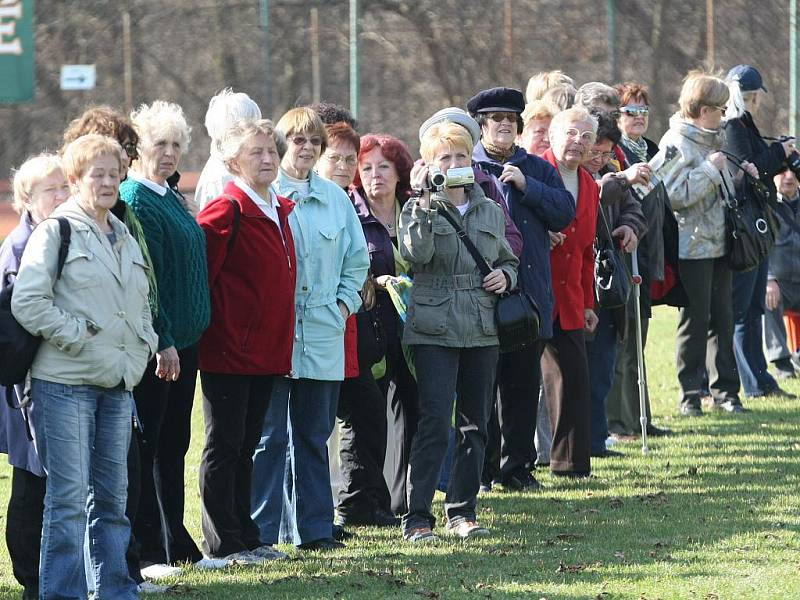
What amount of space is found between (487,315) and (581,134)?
5.42ft

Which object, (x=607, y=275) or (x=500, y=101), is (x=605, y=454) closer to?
(x=607, y=275)

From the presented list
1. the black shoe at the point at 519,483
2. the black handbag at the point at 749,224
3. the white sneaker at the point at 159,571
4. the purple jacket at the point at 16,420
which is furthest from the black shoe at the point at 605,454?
the purple jacket at the point at 16,420

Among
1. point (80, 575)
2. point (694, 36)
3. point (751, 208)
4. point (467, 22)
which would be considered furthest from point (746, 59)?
point (80, 575)

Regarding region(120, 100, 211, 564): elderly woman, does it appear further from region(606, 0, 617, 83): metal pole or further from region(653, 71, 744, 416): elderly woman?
region(606, 0, 617, 83): metal pole

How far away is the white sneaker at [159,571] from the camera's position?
18.6ft

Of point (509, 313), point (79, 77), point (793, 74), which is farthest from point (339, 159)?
point (79, 77)

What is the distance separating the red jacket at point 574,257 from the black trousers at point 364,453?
134cm

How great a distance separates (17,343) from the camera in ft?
16.0

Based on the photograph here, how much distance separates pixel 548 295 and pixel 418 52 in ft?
51.2

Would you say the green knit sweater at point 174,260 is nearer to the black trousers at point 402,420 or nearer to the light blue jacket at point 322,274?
the light blue jacket at point 322,274

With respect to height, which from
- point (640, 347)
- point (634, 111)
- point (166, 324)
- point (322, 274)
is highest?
point (634, 111)

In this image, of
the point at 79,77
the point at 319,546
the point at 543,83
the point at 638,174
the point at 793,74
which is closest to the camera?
the point at 319,546

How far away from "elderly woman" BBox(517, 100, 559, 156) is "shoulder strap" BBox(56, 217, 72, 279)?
3654mm

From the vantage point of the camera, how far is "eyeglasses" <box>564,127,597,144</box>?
7543 mm
